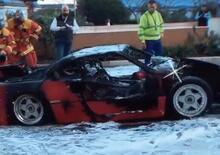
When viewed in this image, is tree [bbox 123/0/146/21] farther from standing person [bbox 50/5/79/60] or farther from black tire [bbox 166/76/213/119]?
black tire [bbox 166/76/213/119]

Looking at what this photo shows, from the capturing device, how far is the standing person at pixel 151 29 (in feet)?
48.2

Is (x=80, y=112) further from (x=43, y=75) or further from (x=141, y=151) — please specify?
(x=141, y=151)

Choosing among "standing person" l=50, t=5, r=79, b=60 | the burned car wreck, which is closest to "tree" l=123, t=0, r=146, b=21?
"standing person" l=50, t=5, r=79, b=60

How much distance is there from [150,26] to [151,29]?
9 centimetres

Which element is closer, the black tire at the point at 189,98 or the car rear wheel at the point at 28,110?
the black tire at the point at 189,98

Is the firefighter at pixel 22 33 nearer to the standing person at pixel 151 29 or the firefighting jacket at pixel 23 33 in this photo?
the firefighting jacket at pixel 23 33

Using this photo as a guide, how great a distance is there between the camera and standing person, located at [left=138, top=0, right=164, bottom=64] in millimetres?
14680

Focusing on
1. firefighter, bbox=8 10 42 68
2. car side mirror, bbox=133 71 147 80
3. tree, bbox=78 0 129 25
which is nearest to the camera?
car side mirror, bbox=133 71 147 80

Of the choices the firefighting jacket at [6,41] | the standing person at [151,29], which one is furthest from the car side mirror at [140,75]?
the standing person at [151,29]

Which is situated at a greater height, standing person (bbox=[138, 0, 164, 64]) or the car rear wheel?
standing person (bbox=[138, 0, 164, 64])

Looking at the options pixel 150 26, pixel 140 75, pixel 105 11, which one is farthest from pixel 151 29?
pixel 105 11

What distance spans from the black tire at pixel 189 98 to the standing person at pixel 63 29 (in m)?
6.97

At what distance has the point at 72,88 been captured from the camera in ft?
32.5

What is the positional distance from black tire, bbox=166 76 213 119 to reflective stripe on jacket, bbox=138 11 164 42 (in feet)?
16.8
